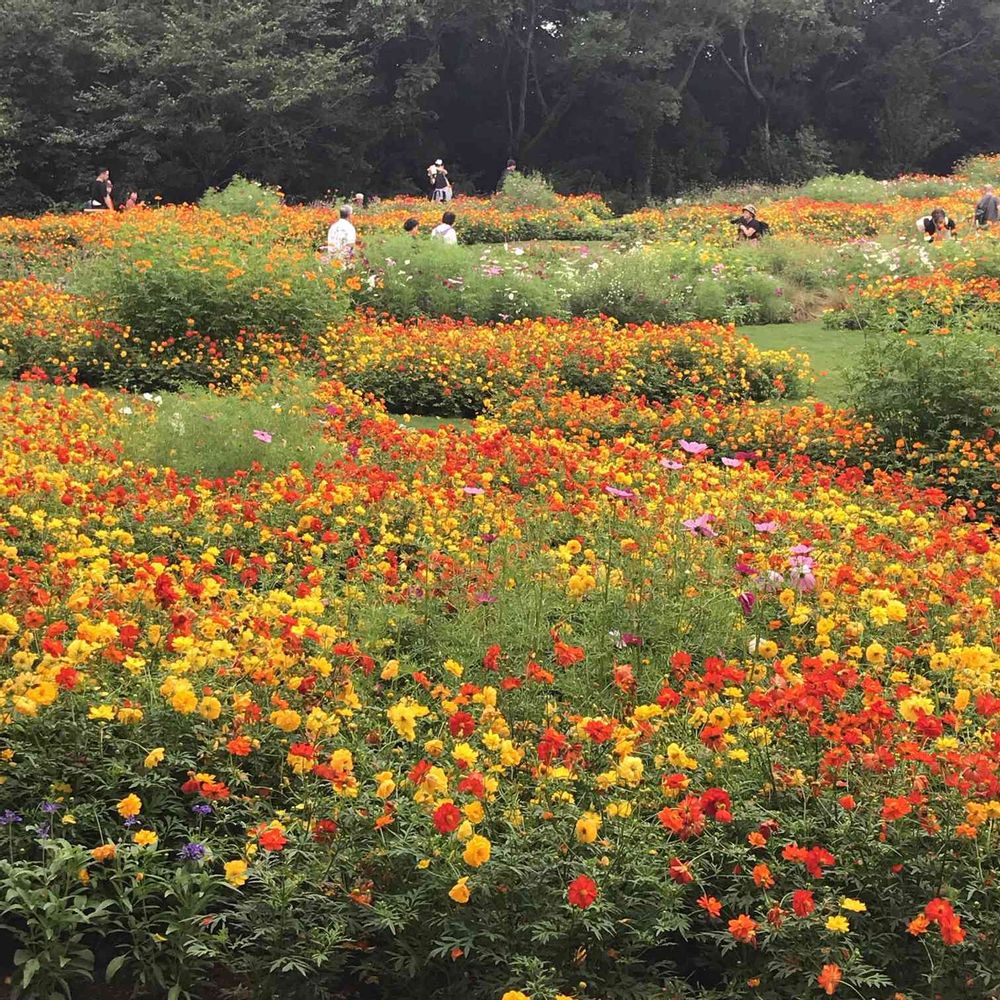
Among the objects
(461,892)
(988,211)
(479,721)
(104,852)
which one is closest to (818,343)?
(988,211)

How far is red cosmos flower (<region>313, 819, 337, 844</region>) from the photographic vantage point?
2.17m

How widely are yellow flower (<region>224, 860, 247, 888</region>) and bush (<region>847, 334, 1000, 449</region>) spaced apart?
531 centimetres

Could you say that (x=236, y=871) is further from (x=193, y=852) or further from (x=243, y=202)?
(x=243, y=202)

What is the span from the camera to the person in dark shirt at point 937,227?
1503 centimetres

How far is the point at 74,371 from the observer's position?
7770 millimetres

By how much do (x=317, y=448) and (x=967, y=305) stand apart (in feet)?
26.1

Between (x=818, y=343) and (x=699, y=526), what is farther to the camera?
(x=818, y=343)

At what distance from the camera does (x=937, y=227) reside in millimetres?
15375

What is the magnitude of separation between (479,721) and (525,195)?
21.5m

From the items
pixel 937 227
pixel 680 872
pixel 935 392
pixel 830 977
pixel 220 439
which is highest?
pixel 937 227

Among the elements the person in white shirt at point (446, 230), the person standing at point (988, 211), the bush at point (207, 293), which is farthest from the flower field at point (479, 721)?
the person standing at point (988, 211)

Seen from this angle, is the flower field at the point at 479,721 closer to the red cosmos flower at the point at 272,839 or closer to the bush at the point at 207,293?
the red cosmos flower at the point at 272,839

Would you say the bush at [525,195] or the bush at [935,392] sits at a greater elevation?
the bush at [525,195]

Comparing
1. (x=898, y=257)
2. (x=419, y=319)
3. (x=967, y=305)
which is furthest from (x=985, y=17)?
(x=419, y=319)
